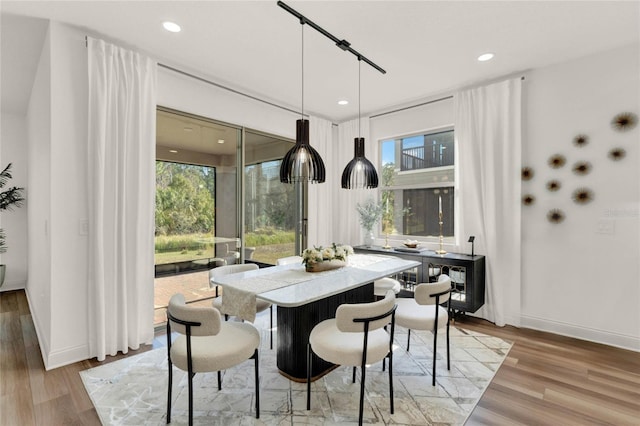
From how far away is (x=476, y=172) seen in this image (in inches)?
152

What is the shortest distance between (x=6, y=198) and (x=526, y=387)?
7.24m

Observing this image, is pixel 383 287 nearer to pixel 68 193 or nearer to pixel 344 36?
pixel 344 36

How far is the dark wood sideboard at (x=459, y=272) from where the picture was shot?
3592mm

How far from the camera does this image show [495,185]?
374 cm

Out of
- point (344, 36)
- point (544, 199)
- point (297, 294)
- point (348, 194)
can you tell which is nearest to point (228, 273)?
point (297, 294)

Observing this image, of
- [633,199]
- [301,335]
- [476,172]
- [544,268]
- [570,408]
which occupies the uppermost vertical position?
[476,172]

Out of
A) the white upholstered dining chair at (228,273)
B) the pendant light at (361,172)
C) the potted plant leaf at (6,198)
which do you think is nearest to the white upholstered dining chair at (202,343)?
the white upholstered dining chair at (228,273)

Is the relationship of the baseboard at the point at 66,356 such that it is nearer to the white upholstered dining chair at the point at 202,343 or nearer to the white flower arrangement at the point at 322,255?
the white upholstered dining chair at the point at 202,343

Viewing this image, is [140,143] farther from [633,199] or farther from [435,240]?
[633,199]

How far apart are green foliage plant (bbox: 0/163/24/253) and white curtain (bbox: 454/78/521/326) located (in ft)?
22.5

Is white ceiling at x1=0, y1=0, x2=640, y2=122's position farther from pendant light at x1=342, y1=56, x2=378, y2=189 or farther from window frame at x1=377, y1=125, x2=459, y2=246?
window frame at x1=377, y1=125, x2=459, y2=246

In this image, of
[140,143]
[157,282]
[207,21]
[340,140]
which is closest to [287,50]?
[207,21]

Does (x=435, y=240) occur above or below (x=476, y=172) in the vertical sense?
below

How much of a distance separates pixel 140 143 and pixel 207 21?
1.31 m
